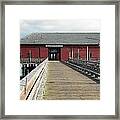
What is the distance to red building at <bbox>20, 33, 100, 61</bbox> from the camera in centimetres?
196

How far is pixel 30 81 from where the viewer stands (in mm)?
1987

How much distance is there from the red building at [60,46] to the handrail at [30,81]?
0.18ft

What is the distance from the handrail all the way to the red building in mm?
54

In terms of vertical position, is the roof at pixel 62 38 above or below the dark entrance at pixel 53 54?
above

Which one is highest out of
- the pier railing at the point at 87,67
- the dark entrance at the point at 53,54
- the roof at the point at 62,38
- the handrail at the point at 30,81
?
the roof at the point at 62,38

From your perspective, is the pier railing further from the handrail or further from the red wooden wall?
the handrail

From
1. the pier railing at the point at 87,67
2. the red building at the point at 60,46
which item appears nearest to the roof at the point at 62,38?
the red building at the point at 60,46

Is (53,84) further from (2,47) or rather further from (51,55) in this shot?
(2,47)

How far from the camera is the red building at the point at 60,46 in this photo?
1.96 metres

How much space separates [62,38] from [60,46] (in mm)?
53

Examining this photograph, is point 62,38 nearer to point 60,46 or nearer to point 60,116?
point 60,46

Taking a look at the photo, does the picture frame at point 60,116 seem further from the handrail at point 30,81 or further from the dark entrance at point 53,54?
the dark entrance at point 53,54

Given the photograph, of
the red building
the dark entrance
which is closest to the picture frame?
the red building

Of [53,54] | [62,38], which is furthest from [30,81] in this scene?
[62,38]
